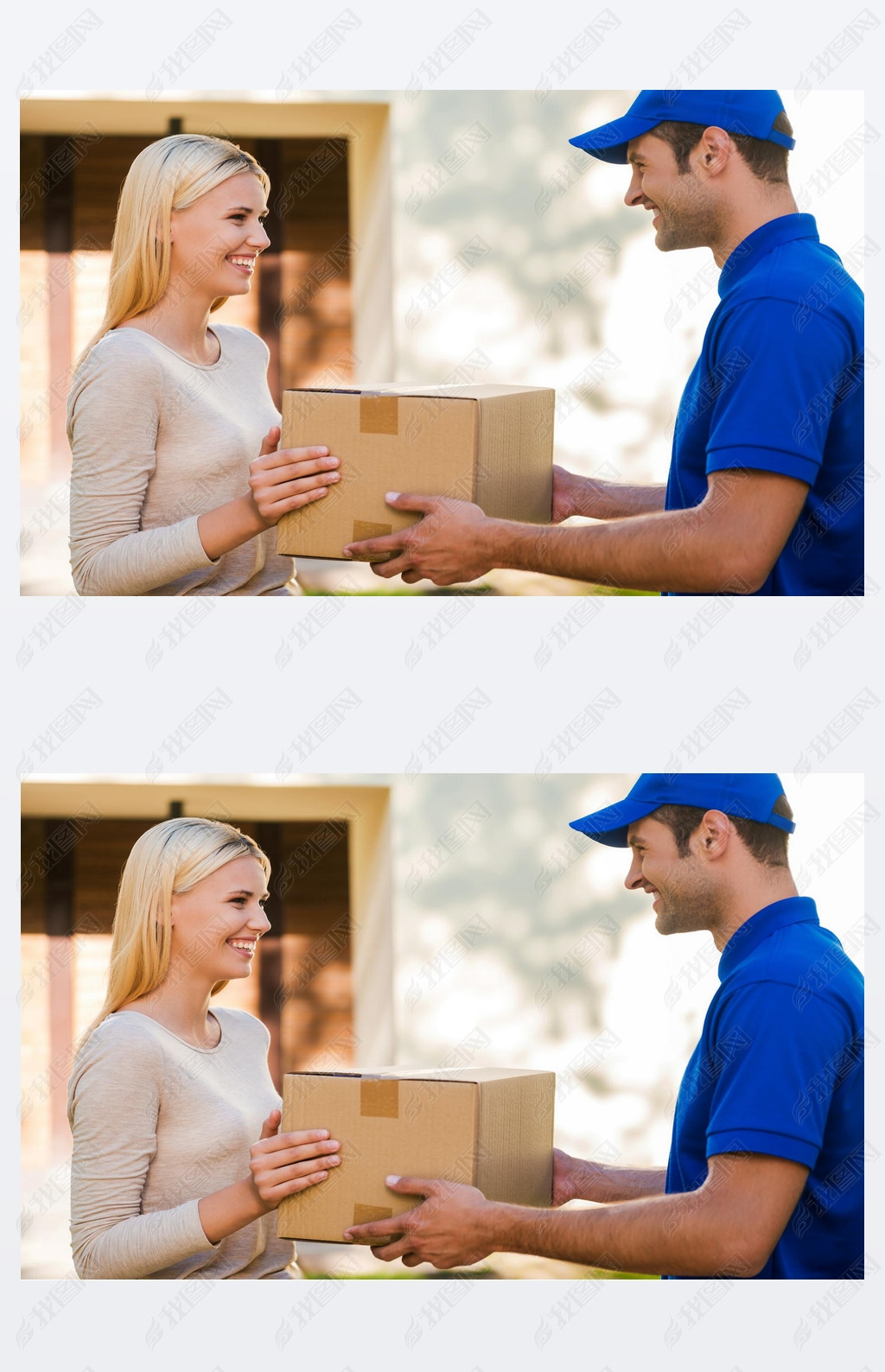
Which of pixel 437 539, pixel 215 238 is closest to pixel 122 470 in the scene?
pixel 215 238

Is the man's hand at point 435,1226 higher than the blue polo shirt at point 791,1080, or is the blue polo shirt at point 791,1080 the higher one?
the blue polo shirt at point 791,1080

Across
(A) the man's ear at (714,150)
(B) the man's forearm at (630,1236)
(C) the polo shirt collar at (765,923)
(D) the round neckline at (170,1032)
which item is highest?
(A) the man's ear at (714,150)

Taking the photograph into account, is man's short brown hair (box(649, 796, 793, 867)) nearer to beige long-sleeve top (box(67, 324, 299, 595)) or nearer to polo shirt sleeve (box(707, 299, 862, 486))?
polo shirt sleeve (box(707, 299, 862, 486))

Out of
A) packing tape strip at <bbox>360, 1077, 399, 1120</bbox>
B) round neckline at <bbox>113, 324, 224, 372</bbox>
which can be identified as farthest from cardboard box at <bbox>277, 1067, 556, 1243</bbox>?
round neckline at <bbox>113, 324, 224, 372</bbox>

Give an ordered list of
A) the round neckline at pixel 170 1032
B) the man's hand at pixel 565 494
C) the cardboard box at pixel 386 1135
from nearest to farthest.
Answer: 1. the cardboard box at pixel 386 1135
2. the round neckline at pixel 170 1032
3. the man's hand at pixel 565 494

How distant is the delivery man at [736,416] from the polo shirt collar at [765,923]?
0.53m

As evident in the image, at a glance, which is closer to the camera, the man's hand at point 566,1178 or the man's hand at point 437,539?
the man's hand at point 437,539

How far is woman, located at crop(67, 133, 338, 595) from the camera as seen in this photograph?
3.12 meters

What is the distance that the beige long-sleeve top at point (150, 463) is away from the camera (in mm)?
3117

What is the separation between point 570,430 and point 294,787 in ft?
3.02

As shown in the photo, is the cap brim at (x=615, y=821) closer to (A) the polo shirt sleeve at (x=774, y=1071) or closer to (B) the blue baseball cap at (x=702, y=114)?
(A) the polo shirt sleeve at (x=774, y=1071)

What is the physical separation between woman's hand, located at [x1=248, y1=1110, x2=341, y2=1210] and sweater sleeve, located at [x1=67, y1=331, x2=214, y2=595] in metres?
0.97

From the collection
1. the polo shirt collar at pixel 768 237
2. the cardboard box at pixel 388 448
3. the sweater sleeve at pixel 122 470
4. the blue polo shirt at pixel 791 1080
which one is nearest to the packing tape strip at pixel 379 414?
the cardboard box at pixel 388 448

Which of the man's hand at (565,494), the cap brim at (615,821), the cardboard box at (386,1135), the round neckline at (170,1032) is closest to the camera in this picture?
the cardboard box at (386,1135)
